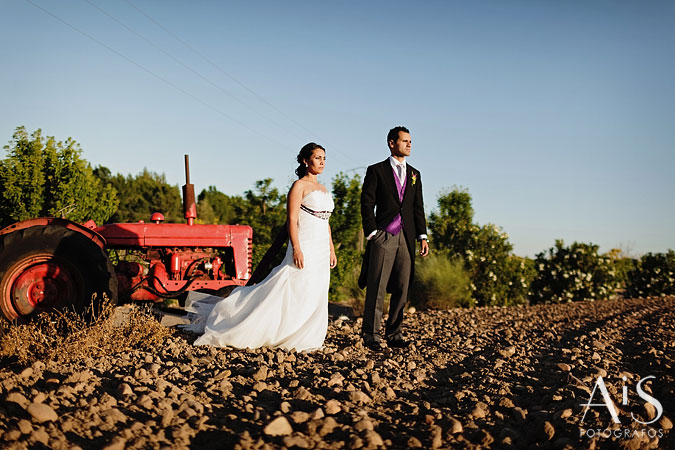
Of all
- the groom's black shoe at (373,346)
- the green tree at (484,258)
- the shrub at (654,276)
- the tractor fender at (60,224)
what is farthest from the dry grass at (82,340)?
the shrub at (654,276)

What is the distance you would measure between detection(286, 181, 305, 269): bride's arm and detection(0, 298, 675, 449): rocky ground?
2.86 ft

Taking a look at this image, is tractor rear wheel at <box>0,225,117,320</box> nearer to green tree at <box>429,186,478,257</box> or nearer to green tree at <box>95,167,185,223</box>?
green tree at <box>429,186,478,257</box>

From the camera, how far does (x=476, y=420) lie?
2.72 m

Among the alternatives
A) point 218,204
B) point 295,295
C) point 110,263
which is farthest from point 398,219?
point 218,204

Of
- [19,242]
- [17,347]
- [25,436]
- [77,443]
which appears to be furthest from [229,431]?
[19,242]

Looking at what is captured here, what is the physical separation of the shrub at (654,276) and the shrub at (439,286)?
24.3 ft

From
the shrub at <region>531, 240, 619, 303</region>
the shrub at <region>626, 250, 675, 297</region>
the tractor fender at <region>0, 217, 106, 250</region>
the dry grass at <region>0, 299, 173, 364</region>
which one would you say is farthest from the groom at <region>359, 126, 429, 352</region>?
the shrub at <region>626, 250, 675, 297</region>

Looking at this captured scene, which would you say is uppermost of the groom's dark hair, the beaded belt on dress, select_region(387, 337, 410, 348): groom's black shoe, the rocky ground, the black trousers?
the groom's dark hair

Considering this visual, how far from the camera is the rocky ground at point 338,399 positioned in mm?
2346

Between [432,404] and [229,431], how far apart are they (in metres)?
1.24

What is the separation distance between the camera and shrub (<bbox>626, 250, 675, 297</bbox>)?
1489 cm

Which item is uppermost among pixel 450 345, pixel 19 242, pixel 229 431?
pixel 19 242

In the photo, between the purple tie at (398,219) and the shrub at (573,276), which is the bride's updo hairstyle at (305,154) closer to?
the purple tie at (398,219)

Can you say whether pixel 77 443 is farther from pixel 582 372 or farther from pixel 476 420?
pixel 582 372
